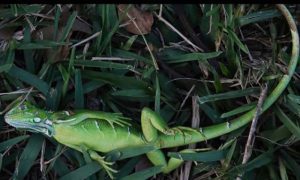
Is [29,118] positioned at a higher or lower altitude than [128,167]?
higher

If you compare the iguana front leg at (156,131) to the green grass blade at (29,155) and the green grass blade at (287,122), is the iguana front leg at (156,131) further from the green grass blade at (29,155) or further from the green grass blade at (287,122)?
the green grass blade at (29,155)

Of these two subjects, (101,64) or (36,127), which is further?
(101,64)

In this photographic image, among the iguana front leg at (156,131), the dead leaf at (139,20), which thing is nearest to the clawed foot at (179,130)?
the iguana front leg at (156,131)

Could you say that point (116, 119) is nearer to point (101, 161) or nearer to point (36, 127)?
point (101, 161)

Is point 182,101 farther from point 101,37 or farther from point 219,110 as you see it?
point 101,37

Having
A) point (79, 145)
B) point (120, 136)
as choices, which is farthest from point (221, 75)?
point (79, 145)

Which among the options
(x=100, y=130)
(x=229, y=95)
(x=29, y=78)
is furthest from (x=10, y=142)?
(x=229, y=95)

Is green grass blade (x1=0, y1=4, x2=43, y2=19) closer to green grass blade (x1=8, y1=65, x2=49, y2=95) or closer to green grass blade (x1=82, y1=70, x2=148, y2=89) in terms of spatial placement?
green grass blade (x1=8, y1=65, x2=49, y2=95)
